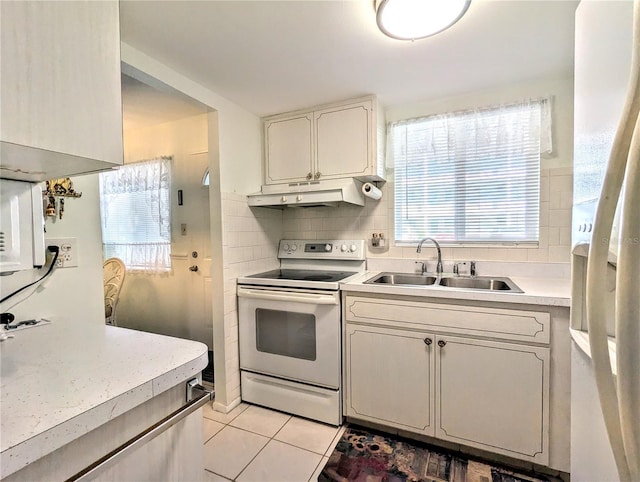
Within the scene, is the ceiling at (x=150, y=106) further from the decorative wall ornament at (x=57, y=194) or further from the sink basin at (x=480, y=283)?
the sink basin at (x=480, y=283)

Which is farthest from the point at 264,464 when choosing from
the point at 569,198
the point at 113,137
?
the point at 569,198

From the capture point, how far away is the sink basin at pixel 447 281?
1.99m

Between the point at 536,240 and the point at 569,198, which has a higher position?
the point at 569,198

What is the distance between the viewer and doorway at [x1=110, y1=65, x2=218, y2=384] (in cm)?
290

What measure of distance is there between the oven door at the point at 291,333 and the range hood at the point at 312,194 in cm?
62

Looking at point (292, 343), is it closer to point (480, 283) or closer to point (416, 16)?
point (480, 283)

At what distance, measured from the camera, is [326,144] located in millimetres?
2324

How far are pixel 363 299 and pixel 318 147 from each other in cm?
122

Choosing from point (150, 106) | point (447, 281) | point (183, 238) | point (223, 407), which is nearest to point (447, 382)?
point (447, 281)

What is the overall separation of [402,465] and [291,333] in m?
0.97

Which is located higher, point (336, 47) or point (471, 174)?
point (336, 47)

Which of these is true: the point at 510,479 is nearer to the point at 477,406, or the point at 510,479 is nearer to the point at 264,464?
the point at 477,406

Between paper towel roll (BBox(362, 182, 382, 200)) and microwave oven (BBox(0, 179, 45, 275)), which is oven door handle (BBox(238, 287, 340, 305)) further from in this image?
microwave oven (BBox(0, 179, 45, 275))

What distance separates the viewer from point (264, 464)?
166cm
